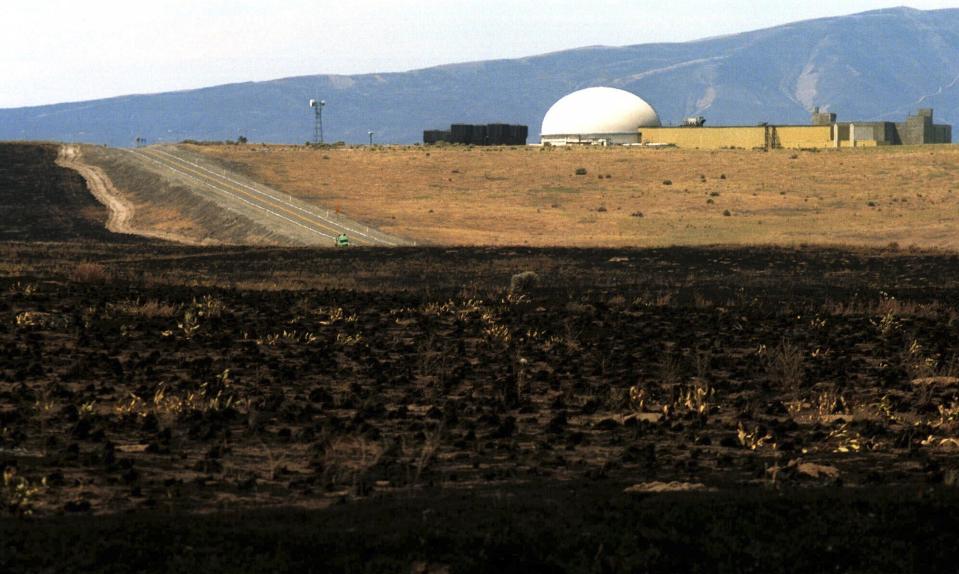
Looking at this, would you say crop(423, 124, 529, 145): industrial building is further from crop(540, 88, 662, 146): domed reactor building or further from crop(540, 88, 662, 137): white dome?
crop(540, 88, 662, 137): white dome

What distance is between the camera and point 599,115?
5413 inches

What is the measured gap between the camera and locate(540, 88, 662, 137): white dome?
135750 mm

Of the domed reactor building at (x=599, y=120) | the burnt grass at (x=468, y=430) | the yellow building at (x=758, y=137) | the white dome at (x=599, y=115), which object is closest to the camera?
the burnt grass at (x=468, y=430)

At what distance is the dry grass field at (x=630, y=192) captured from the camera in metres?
71.1

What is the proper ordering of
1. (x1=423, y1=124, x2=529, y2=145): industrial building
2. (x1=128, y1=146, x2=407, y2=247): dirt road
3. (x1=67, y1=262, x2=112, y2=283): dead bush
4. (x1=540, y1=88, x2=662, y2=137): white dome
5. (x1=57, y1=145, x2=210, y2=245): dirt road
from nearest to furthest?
(x1=67, y1=262, x2=112, y2=283): dead bush < (x1=128, y1=146, x2=407, y2=247): dirt road < (x1=57, y1=145, x2=210, y2=245): dirt road < (x1=540, y1=88, x2=662, y2=137): white dome < (x1=423, y1=124, x2=529, y2=145): industrial building

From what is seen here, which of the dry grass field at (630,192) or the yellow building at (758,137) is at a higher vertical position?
the yellow building at (758,137)

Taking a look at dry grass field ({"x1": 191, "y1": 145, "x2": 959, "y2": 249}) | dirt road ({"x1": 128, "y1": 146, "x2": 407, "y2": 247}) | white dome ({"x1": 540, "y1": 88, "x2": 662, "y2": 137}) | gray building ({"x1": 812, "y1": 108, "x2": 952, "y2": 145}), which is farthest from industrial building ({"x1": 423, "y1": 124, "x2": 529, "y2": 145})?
dirt road ({"x1": 128, "y1": 146, "x2": 407, "y2": 247})

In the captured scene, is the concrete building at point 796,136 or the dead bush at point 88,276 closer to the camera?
the dead bush at point 88,276

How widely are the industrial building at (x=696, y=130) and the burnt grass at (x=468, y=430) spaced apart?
303 ft

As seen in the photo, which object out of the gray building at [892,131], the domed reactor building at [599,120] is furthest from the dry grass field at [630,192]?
the domed reactor building at [599,120]

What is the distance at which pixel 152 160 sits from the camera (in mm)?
107750

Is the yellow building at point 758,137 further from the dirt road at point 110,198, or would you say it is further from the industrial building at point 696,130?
the dirt road at point 110,198

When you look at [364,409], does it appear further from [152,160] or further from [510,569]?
[152,160]

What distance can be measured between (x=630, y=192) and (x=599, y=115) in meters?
50.2
